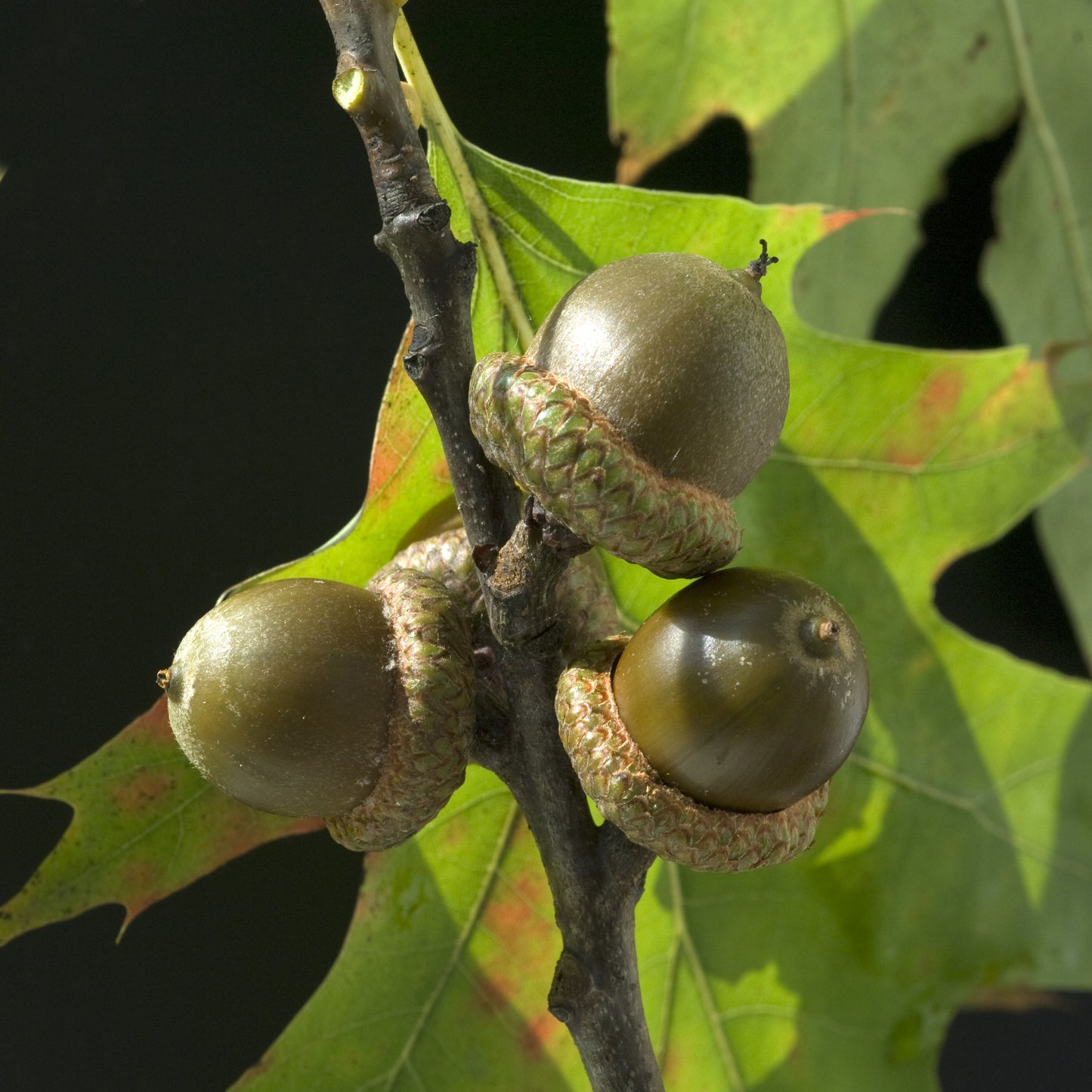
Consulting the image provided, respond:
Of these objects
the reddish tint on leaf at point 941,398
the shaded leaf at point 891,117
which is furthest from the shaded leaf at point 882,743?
the shaded leaf at point 891,117

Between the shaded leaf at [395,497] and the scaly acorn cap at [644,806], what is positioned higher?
the shaded leaf at [395,497]

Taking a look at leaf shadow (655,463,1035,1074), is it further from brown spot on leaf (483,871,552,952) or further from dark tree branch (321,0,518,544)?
dark tree branch (321,0,518,544)

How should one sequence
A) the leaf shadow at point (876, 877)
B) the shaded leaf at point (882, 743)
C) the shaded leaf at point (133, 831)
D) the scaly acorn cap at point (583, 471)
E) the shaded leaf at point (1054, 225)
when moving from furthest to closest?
the shaded leaf at point (1054, 225) → the leaf shadow at point (876, 877) → the shaded leaf at point (882, 743) → the shaded leaf at point (133, 831) → the scaly acorn cap at point (583, 471)

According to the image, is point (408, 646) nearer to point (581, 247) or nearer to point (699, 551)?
point (699, 551)

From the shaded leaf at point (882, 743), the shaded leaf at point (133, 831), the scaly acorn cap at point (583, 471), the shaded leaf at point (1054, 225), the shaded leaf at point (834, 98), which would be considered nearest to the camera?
the scaly acorn cap at point (583, 471)

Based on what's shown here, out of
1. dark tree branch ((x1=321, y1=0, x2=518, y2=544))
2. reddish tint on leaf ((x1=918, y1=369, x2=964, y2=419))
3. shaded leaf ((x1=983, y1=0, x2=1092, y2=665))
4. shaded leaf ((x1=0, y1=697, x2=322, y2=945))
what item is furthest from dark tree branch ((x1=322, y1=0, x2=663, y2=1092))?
shaded leaf ((x1=983, y1=0, x2=1092, y2=665))

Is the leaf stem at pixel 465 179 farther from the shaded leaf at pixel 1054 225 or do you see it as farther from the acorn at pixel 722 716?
the shaded leaf at pixel 1054 225

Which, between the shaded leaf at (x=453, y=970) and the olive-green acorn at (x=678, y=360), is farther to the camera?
the shaded leaf at (x=453, y=970)
